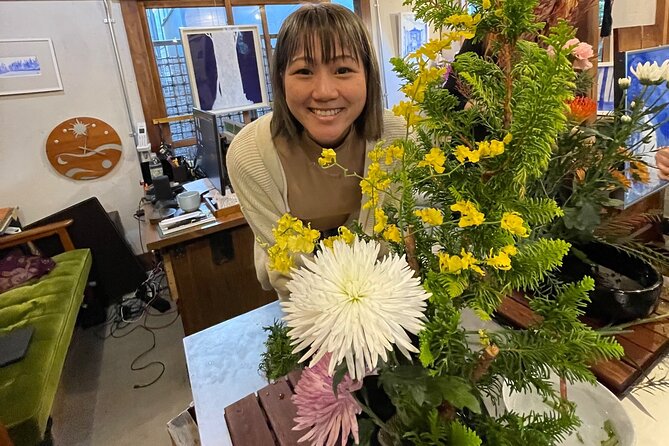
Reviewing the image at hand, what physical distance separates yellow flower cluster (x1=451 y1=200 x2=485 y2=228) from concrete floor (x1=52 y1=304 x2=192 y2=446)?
1911mm

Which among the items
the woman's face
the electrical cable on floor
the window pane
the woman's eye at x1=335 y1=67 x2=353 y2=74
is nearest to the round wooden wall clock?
the window pane

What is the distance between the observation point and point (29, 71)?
2.61 m

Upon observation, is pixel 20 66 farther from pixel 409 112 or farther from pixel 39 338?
pixel 409 112

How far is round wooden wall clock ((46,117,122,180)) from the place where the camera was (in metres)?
2.76

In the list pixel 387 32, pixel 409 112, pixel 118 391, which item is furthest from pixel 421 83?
pixel 387 32

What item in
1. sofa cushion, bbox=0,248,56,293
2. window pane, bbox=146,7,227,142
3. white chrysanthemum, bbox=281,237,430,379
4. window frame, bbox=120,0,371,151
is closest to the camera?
white chrysanthemum, bbox=281,237,430,379

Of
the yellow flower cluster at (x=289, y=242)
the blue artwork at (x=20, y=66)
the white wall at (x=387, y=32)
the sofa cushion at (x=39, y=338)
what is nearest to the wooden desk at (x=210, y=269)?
the sofa cushion at (x=39, y=338)

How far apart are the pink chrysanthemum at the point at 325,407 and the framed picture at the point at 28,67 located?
10.1ft

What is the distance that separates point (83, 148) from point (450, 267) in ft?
10.3

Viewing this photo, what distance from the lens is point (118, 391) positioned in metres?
2.07

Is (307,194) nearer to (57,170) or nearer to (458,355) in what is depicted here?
(458,355)

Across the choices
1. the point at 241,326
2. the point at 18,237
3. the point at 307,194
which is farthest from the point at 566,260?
the point at 18,237

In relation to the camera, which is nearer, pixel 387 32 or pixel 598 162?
pixel 598 162

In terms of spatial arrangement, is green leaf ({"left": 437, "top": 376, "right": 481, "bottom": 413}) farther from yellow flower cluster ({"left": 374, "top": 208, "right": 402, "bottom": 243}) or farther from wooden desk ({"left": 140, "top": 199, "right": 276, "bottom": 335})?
wooden desk ({"left": 140, "top": 199, "right": 276, "bottom": 335})
